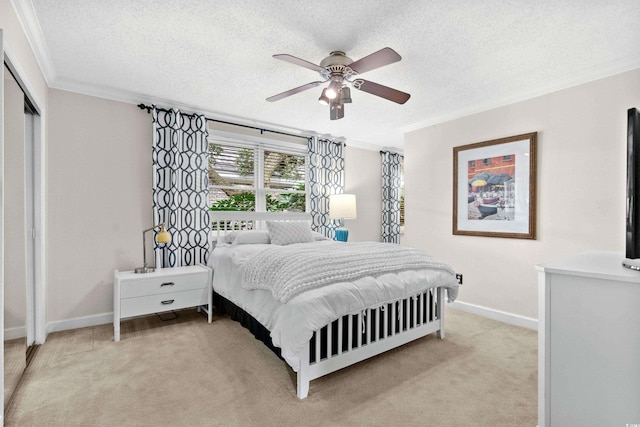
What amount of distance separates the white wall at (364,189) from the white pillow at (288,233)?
1513 mm

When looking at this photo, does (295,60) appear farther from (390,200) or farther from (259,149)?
(390,200)

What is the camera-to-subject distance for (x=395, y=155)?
591cm

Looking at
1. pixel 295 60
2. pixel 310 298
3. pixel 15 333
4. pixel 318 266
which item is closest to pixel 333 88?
pixel 295 60

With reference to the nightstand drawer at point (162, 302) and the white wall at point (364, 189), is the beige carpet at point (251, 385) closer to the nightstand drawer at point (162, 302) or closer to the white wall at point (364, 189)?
the nightstand drawer at point (162, 302)

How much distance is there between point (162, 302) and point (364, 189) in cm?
359

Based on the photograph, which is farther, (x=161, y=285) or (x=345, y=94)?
(x=161, y=285)

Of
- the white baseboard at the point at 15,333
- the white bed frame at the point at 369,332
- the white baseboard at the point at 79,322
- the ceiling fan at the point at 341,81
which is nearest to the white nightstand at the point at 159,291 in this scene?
the white baseboard at the point at 79,322

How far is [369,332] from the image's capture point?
93.2 inches

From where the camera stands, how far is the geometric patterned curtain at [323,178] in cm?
480

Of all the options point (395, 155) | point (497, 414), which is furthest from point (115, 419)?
point (395, 155)

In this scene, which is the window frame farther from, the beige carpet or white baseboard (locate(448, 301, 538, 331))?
white baseboard (locate(448, 301, 538, 331))

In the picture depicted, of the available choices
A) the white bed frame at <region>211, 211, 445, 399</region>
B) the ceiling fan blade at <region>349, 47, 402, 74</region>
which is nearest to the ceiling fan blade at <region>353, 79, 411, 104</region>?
the ceiling fan blade at <region>349, 47, 402, 74</region>

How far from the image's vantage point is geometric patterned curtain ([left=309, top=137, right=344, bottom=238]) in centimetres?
480

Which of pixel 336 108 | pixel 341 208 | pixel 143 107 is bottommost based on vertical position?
pixel 341 208
